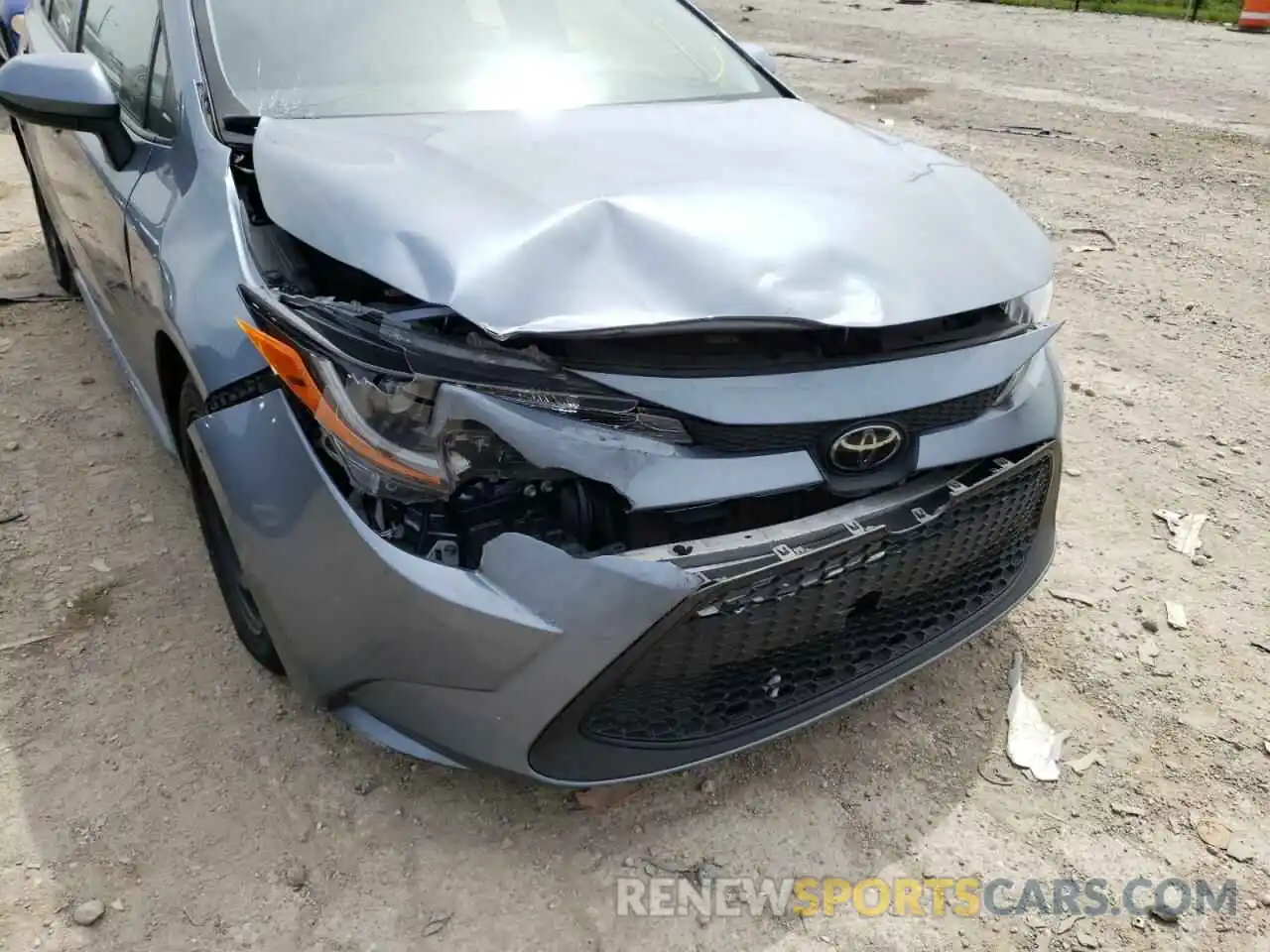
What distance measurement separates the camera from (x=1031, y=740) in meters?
2.22

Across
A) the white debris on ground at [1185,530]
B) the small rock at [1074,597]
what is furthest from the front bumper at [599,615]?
the white debris on ground at [1185,530]

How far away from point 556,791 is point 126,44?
2.32 m

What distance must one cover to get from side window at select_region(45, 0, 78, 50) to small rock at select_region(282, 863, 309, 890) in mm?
2820

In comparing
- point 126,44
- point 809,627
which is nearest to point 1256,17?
point 126,44

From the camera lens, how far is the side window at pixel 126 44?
256 cm

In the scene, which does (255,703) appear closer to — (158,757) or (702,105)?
(158,757)

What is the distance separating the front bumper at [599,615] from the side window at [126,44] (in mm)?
1206

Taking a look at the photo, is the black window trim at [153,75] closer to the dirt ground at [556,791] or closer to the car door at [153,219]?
the car door at [153,219]

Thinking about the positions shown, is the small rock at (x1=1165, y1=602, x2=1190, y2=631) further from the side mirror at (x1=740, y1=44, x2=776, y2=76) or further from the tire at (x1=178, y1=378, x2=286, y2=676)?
the tire at (x1=178, y1=378, x2=286, y2=676)

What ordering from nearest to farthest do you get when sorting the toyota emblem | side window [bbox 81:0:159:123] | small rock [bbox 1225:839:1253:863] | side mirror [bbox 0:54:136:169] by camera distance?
1. the toyota emblem
2. small rock [bbox 1225:839:1253:863]
3. side mirror [bbox 0:54:136:169]
4. side window [bbox 81:0:159:123]

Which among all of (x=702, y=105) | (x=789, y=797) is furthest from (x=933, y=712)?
(x=702, y=105)

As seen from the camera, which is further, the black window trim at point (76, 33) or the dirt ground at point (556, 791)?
the black window trim at point (76, 33)

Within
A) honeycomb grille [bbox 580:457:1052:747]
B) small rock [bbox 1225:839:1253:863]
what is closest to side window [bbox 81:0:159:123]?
honeycomb grille [bbox 580:457:1052:747]

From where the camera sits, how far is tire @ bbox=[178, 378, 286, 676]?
2.15 meters
